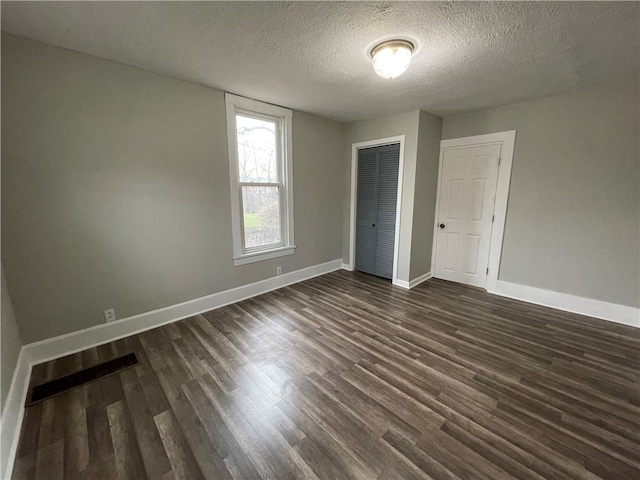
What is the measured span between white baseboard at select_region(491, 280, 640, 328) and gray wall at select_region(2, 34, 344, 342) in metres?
3.67

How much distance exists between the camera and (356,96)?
9.59ft

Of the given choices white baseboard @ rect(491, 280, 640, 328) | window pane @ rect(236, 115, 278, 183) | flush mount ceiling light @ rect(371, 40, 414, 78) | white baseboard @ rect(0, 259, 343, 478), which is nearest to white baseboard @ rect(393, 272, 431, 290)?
white baseboard @ rect(491, 280, 640, 328)

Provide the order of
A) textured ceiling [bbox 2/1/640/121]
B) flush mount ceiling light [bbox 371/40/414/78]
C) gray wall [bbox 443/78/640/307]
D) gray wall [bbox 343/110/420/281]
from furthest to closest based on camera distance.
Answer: gray wall [bbox 343/110/420/281] < gray wall [bbox 443/78/640/307] < flush mount ceiling light [bbox 371/40/414/78] < textured ceiling [bbox 2/1/640/121]

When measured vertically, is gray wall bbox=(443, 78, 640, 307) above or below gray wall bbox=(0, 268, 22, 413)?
above

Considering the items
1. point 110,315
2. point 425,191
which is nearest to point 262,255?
point 110,315

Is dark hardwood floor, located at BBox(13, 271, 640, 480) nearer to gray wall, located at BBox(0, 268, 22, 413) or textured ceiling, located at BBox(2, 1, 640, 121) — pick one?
gray wall, located at BBox(0, 268, 22, 413)

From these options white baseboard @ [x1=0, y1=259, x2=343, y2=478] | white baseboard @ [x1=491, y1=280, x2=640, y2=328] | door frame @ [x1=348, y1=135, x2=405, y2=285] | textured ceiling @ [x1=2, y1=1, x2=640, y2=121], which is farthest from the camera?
door frame @ [x1=348, y1=135, x2=405, y2=285]

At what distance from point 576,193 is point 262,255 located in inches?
148

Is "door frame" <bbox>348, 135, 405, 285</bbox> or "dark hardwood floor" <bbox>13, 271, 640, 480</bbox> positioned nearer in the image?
"dark hardwood floor" <bbox>13, 271, 640, 480</bbox>

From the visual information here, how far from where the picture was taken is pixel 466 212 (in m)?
3.69

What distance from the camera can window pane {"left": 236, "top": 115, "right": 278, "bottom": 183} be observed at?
313 centimetres

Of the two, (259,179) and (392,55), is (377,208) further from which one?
(392,55)

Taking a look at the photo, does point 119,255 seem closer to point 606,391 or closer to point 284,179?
point 284,179

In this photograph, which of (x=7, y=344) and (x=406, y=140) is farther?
(x=406, y=140)
